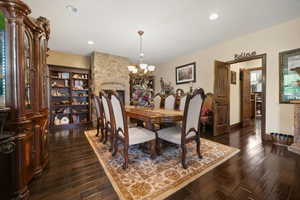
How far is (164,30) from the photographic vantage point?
303cm

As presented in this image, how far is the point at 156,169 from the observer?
175cm

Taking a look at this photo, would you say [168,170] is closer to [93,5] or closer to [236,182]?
[236,182]

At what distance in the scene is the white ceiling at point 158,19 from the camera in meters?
2.11

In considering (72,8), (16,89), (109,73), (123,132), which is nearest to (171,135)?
(123,132)

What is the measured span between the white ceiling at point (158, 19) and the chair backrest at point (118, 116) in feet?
5.54

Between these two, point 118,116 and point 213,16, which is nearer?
point 118,116

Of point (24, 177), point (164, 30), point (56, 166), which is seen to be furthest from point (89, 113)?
point (164, 30)

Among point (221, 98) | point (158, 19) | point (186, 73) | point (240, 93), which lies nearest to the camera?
point (158, 19)

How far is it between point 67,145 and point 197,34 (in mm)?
4111

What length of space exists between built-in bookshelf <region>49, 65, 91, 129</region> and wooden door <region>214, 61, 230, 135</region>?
442 centimetres

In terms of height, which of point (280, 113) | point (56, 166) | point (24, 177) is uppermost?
point (280, 113)

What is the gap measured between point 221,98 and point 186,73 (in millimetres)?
1828

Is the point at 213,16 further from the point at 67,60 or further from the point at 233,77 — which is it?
the point at 67,60

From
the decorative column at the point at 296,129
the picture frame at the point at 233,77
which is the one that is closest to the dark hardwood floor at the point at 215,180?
the decorative column at the point at 296,129
